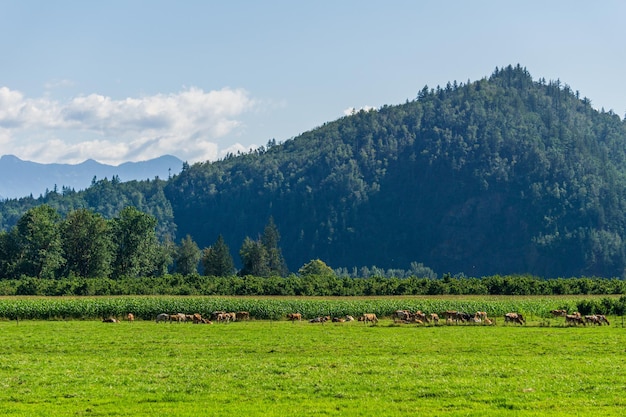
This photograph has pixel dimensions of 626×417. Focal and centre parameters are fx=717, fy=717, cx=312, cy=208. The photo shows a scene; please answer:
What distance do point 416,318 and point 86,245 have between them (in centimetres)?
8777

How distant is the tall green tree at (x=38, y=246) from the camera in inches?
4904

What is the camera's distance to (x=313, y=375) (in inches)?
1110

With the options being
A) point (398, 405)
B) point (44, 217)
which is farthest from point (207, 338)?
point (44, 217)

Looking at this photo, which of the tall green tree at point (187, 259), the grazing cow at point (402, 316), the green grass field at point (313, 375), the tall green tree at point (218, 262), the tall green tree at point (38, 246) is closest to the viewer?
the green grass field at point (313, 375)

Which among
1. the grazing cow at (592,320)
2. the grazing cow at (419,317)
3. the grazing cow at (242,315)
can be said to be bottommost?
the grazing cow at (592,320)

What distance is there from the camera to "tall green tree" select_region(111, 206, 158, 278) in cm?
13738

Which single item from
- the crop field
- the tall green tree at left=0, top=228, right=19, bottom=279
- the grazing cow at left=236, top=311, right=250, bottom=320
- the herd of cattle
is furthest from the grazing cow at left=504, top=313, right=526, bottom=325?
the tall green tree at left=0, top=228, right=19, bottom=279

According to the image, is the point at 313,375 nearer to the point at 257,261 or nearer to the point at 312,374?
the point at 312,374

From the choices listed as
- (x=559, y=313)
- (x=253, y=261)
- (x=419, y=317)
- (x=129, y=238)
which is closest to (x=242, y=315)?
(x=419, y=317)

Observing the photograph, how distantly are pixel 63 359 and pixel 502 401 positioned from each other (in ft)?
70.4

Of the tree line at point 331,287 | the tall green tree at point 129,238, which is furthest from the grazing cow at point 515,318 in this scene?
the tall green tree at point 129,238

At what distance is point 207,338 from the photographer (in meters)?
45.8

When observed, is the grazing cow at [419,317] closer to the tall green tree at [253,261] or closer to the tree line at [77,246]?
the tree line at [77,246]

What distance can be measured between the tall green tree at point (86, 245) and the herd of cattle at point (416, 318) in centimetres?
6798
